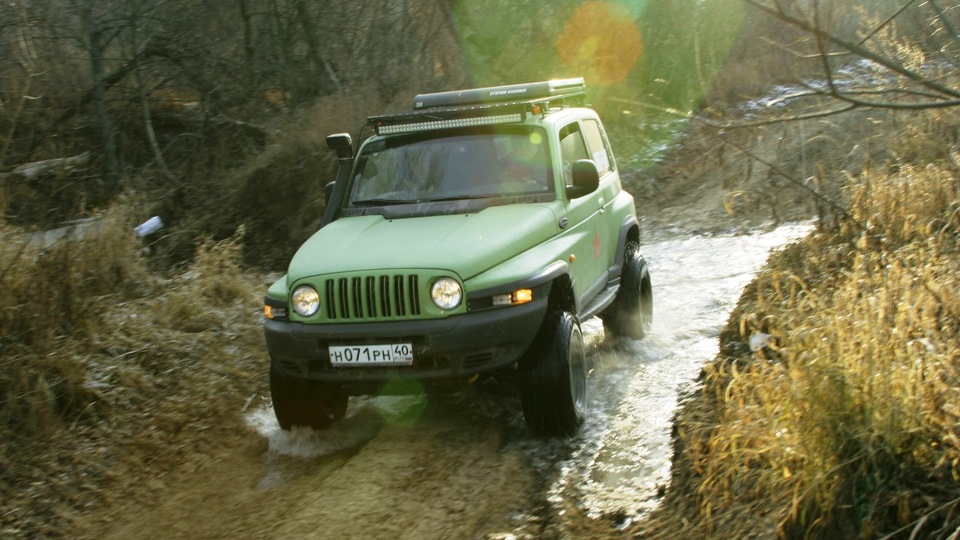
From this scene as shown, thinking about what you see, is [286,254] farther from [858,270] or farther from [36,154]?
[858,270]

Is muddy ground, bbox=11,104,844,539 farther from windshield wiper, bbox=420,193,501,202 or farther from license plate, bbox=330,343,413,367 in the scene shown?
windshield wiper, bbox=420,193,501,202

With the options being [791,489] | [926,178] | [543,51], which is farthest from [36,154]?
[791,489]

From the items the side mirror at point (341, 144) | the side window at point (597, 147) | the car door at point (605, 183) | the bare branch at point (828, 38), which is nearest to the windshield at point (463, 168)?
the side mirror at point (341, 144)

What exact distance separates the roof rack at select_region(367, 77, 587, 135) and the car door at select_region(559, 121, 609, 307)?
0.31 metres

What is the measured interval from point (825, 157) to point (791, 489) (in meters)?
11.9

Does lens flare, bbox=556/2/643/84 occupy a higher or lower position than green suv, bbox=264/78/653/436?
higher

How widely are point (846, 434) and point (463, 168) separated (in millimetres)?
3489

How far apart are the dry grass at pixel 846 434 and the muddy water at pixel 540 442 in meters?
0.38

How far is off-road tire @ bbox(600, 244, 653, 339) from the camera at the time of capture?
24.7 ft

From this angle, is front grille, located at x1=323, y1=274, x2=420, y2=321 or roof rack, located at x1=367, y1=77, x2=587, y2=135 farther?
roof rack, located at x1=367, y1=77, x2=587, y2=135

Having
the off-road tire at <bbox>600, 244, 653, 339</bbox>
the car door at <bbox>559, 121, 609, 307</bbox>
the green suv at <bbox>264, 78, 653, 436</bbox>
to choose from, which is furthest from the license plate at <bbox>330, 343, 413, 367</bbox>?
the off-road tire at <bbox>600, 244, 653, 339</bbox>

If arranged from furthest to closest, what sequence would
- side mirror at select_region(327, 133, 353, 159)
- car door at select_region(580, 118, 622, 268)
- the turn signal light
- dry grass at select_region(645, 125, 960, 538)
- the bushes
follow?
1. car door at select_region(580, 118, 622, 268)
2. side mirror at select_region(327, 133, 353, 159)
3. the bushes
4. the turn signal light
5. dry grass at select_region(645, 125, 960, 538)

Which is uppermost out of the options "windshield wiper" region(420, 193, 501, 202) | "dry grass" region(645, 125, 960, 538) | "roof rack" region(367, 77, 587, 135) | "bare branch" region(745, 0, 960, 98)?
"bare branch" region(745, 0, 960, 98)

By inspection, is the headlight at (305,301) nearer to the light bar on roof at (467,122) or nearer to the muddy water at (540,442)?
the muddy water at (540,442)
